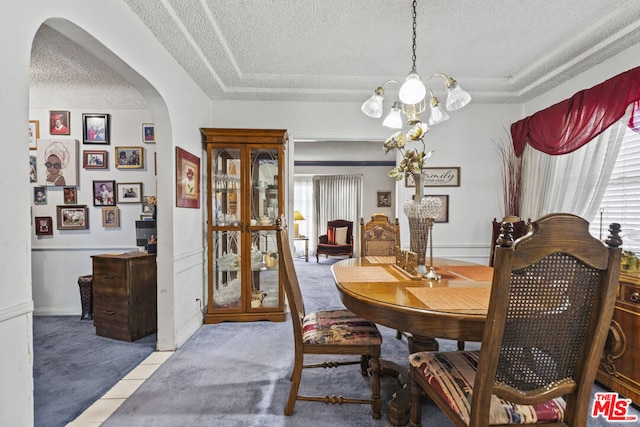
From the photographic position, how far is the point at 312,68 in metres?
2.84

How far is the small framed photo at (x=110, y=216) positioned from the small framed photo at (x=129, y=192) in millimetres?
118

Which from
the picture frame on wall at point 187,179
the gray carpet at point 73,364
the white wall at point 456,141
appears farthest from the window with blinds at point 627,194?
the gray carpet at point 73,364

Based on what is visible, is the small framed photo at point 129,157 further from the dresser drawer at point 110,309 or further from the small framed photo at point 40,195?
the dresser drawer at point 110,309

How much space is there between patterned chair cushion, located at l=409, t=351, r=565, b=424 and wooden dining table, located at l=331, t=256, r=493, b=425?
0.45 ft

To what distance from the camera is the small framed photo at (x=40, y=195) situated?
3.27 metres

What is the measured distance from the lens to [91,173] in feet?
11.0

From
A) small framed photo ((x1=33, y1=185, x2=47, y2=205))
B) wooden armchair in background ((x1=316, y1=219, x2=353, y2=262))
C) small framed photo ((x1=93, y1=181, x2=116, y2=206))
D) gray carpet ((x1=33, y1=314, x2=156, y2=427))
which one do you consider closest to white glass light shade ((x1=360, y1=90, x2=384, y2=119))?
gray carpet ((x1=33, y1=314, x2=156, y2=427))

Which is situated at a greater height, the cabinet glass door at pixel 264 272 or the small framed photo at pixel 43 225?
the small framed photo at pixel 43 225

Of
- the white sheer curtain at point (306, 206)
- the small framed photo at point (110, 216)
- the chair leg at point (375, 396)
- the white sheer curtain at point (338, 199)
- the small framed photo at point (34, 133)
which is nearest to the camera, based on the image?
the chair leg at point (375, 396)

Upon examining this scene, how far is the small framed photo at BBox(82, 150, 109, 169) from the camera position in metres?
3.31

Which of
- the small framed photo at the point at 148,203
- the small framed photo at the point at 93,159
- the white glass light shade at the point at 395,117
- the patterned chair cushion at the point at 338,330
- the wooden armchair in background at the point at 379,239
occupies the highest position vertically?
the white glass light shade at the point at 395,117

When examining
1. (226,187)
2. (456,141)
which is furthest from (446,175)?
(226,187)

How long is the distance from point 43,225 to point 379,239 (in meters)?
3.57

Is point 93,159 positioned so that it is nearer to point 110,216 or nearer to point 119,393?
point 110,216
